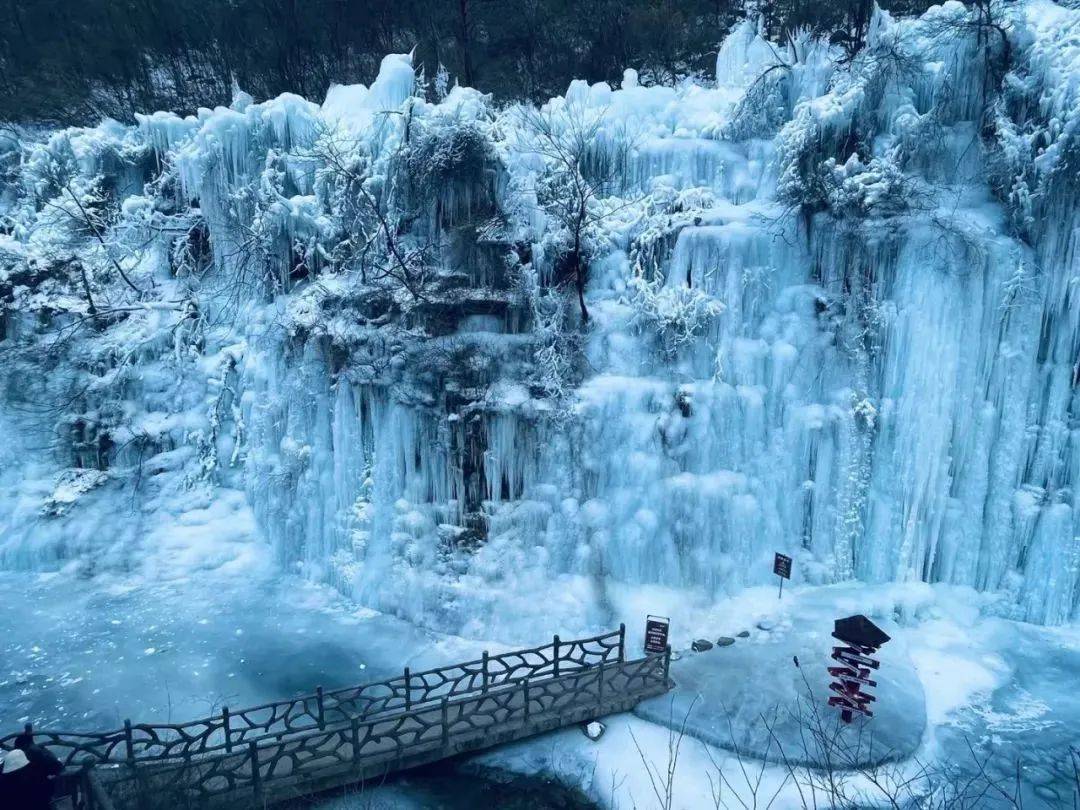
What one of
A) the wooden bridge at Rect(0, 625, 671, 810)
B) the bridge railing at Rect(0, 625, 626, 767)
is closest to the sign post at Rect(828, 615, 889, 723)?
the wooden bridge at Rect(0, 625, 671, 810)

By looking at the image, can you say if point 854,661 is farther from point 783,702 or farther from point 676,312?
point 676,312

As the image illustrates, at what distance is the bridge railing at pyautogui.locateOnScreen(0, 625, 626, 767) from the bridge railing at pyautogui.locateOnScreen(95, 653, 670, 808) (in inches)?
4.9

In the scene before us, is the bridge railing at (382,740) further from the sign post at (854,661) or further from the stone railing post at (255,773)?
the sign post at (854,661)

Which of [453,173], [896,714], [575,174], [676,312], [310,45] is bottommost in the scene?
[896,714]

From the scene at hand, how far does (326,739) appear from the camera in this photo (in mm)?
7215

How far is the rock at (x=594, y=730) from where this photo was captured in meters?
7.80

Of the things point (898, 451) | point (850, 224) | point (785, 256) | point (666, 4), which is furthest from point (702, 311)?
point (666, 4)

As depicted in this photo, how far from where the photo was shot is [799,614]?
32.4 ft

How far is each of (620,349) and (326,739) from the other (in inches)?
271

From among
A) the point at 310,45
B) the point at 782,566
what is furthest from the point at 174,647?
the point at 310,45

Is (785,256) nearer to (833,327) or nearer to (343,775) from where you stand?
(833,327)

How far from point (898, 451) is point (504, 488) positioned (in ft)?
19.5

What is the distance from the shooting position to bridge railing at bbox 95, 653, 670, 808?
6.72 meters

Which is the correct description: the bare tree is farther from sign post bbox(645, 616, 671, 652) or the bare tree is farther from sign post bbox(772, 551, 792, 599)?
sign post bbox(645, 616, 671, 652)
